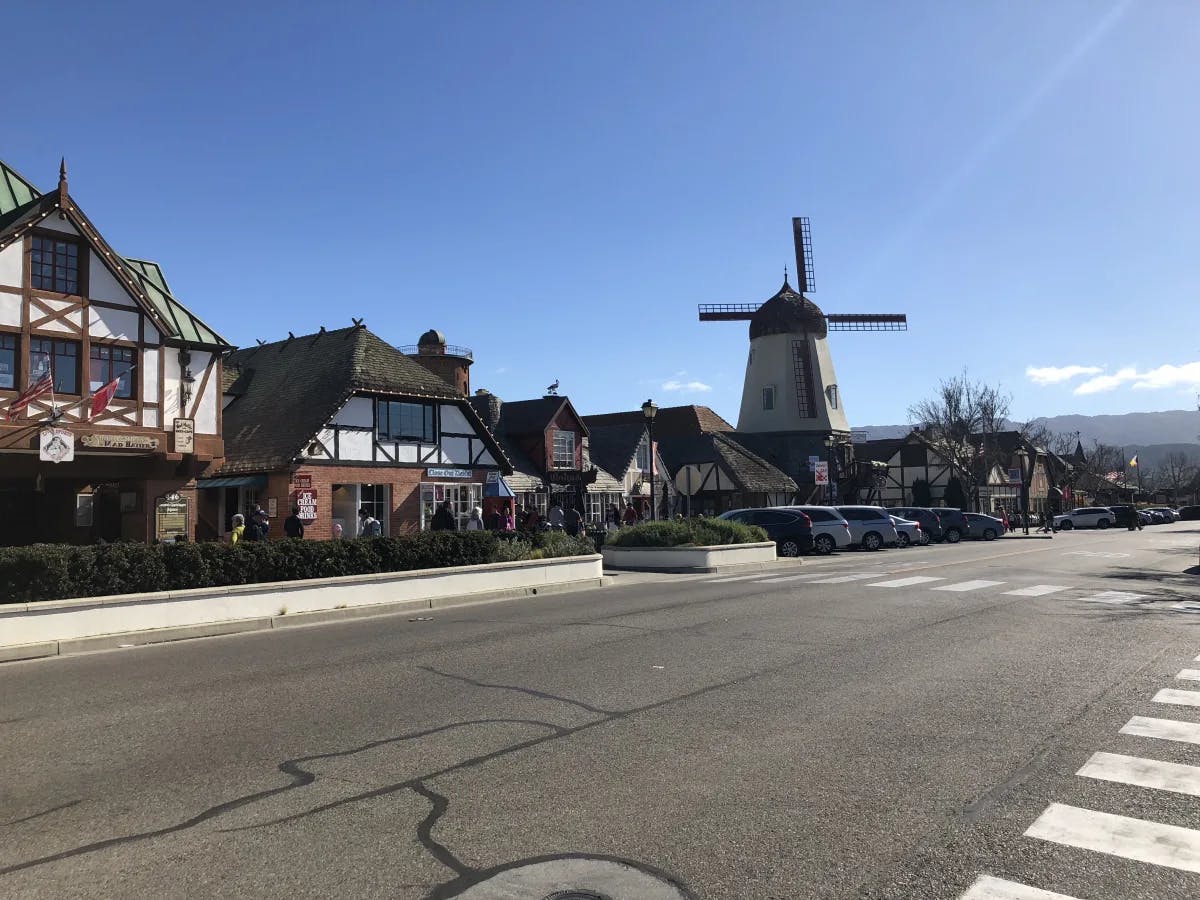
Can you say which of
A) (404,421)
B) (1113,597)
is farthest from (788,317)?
(1113,597)

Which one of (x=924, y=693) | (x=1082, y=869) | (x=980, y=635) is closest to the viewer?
(x=1082, y=869)

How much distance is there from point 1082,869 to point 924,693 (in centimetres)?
376

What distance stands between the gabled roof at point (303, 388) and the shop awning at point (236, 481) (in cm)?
26

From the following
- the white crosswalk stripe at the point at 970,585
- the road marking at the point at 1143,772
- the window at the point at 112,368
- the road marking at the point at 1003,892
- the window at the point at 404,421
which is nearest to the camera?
the road marking at the point at 1003,892

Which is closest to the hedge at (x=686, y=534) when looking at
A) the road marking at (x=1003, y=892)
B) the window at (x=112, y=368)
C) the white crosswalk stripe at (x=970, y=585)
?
the white crosswalk stripe at (x=970, y=585)

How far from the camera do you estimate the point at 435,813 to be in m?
5.04

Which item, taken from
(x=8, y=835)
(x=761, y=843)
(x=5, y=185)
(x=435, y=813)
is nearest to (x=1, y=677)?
(x=8, y=835)

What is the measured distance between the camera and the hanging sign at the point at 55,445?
1981 centimetres

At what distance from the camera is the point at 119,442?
2177cm

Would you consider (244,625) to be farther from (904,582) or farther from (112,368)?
(904,582)

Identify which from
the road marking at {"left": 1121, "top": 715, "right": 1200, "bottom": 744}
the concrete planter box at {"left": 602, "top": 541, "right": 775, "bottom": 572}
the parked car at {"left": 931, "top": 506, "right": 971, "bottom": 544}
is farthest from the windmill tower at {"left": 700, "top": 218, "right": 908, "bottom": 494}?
the road marking at {"left": 1121, "top": 715, "right": 1200, "bottom": 744}

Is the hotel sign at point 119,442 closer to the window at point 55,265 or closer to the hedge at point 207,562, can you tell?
the window at point 55,265

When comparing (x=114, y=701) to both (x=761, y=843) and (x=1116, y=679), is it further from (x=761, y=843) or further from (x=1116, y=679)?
(x=1116, y=679)

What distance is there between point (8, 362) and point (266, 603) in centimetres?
1125
